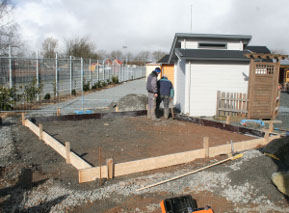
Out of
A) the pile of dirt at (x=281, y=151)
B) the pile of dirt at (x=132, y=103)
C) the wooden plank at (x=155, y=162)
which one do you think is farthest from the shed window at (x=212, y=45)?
the pile of dirt at (x=281, y=151)

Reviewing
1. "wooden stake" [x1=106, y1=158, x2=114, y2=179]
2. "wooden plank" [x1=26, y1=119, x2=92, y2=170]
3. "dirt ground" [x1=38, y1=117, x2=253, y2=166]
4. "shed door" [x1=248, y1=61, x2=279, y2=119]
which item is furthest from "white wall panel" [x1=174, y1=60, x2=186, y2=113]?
"wooden stake" [x1=106, y1=158, x2=114, y2=179]

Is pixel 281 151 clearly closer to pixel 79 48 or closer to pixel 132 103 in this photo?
pixel 132 103

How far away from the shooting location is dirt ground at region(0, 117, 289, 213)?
13.7ft

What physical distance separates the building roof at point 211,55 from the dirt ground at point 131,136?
11.5 feet

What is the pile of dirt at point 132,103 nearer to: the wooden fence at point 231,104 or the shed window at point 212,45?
the wooden fence at point 231,104

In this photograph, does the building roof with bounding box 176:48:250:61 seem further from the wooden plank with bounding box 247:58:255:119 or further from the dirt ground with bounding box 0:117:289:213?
the dirt ground with bounding box 0:117:289:213

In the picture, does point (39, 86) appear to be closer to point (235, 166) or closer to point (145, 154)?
point (145, 154)

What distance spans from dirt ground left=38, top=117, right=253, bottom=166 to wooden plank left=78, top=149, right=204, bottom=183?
0.83m

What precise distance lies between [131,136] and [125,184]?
3597 millimetres

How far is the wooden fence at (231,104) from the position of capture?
12369mm

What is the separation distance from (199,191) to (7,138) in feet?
19.6

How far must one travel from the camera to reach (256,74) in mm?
12023

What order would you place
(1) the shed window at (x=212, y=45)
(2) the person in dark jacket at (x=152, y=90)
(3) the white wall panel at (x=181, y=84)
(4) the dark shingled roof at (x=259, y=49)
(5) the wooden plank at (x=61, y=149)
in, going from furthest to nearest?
(4) the dark shingled roof at (x=259, y=49)
(1) the shed window at (x=212, y=45)
(3) the white wall panel at (x=181, y=84)
(2) the person in dark jacket at (x=152, y=90)
(5) the wooden plank at (x=61, y=149)

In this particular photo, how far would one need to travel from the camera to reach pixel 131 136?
27.4 feet
